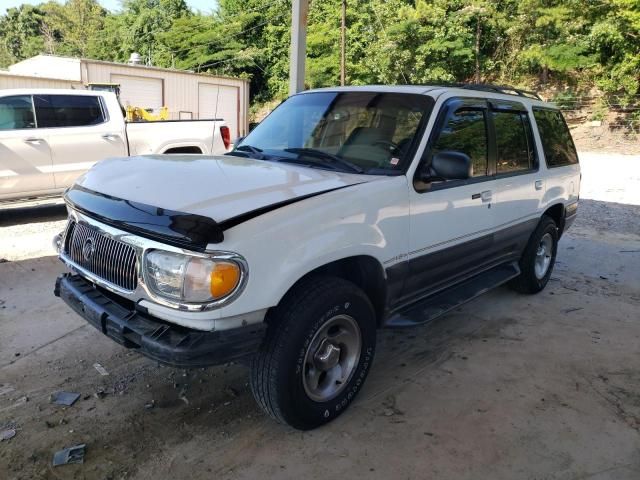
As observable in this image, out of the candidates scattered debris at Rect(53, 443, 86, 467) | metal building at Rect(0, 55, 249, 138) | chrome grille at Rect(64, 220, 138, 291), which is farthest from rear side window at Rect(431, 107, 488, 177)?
metal building at Rect(0, 55, 249, 138)

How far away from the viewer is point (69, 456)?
9.21 ft

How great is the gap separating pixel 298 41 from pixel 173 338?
6.29m

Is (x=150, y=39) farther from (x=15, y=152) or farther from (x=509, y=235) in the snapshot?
(x=509, y=235)

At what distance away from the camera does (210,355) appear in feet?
8.24

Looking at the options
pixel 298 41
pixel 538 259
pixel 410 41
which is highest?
pixel 410 41

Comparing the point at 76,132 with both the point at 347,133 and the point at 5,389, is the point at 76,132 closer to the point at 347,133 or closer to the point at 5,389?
the point at 5,389

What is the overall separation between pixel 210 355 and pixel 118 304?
758 millimetres

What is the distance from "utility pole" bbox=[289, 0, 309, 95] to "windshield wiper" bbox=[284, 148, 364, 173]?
408 cm

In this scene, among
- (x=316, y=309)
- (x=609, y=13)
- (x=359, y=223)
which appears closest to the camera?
(x=316, y=309)

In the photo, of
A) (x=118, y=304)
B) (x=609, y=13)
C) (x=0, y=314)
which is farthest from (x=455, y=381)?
(x=609, y=13)

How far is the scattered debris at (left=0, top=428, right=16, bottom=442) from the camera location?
2953mm

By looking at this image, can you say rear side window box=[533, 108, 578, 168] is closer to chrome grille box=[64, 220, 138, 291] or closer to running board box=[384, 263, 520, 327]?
running board box=[384, 263, 520, 327]

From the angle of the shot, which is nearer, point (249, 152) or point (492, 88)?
point (249, 152)

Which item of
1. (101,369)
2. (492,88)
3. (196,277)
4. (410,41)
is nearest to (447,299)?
(492,88)
